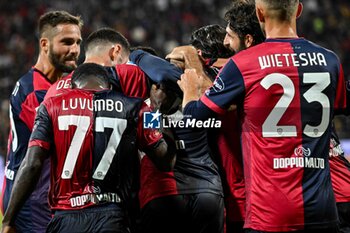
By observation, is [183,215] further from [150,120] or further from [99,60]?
[99,60]

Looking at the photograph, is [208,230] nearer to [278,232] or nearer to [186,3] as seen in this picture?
[278,232]

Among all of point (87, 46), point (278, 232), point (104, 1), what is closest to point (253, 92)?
point (278, 232)

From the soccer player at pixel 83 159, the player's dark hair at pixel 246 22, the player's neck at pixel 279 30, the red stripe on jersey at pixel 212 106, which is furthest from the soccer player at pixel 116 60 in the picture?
the player's neck at pixel 279 30

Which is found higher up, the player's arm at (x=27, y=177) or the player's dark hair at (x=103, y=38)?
the player's dark hair at (x=103, y=38)

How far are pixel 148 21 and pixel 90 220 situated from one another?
1811cm

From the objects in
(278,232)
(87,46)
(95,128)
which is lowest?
(278,232)

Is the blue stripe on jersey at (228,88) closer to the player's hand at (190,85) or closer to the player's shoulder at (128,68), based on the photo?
the player's hand at (190,85)

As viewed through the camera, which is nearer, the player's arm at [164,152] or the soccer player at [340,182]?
the player's arm at [164,152]

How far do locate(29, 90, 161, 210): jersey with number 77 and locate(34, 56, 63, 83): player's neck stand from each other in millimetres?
1704

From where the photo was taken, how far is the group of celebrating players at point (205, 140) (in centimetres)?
420

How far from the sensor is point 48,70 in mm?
6379

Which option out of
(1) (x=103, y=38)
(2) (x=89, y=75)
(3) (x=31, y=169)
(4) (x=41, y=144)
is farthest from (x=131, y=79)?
(3) (x=31, y=169)

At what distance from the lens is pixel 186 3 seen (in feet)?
77.0

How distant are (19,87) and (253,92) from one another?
2.63m
